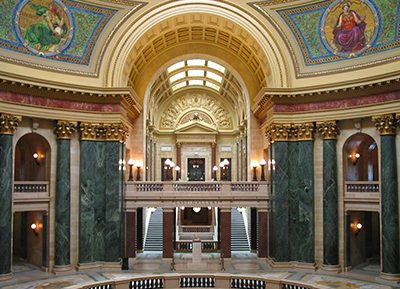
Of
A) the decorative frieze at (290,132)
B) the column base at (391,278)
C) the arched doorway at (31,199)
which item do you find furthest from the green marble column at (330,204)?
the arched doorway at (31,199)

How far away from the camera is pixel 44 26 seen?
18.8 meters

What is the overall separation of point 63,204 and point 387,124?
665 inches

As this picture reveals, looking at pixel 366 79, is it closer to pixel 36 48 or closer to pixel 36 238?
pixel 36 48

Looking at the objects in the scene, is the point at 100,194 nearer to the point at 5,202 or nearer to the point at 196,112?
the point at 5,202

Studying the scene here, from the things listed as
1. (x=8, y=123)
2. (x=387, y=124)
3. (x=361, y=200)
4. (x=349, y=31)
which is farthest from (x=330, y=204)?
(x=8, y=123)

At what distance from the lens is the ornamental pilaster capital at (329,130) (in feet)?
62.8

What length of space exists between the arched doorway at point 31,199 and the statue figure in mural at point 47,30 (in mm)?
4815

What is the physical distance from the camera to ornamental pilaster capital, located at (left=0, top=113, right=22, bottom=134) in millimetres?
16906

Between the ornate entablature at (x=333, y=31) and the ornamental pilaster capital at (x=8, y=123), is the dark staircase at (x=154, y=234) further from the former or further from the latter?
the ornate entablature at (x=333, y=31)

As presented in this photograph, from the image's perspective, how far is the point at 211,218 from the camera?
30.2m

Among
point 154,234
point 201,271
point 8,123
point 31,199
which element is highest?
point 8,123

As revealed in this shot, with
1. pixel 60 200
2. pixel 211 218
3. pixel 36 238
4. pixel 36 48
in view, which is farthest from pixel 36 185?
pixel 211 218

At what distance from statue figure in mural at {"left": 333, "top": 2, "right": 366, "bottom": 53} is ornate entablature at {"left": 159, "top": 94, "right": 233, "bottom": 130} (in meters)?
18.8

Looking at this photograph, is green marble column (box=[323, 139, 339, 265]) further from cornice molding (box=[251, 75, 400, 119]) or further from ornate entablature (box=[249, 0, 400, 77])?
ornate entablature (box=[249, 0, 400, 77])
